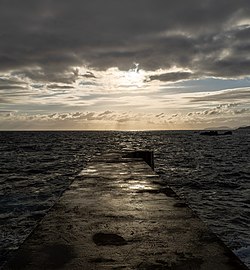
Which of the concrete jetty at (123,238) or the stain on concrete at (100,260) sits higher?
the stain on concrete at (100,260)

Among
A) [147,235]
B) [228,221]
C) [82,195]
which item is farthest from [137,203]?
[228,221]

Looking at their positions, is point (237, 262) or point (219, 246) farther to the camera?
point (219, 246)

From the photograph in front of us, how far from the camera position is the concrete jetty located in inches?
122

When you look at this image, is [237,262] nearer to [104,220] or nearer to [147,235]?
[147,235]

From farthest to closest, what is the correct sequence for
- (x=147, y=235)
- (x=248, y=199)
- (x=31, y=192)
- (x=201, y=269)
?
(x=31, y=192) < (x=248, y=199) < (x=147, y=235) < (x=201, y=269)

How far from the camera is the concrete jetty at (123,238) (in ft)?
10.2

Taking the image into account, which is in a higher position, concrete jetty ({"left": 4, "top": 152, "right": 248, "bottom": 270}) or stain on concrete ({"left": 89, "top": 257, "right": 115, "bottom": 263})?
stain on concrete ({"left": 89, "top": 257, "right": 115, "bottom": 263})

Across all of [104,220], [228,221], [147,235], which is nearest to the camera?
[147,235]

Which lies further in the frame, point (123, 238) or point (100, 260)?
point (123, 238)

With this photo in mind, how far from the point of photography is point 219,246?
3508 mm

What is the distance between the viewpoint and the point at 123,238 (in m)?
3.81

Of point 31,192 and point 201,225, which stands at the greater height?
point 201,225

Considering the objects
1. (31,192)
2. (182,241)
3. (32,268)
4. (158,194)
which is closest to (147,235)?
(182,241)

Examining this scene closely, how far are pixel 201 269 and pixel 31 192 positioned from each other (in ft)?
42.2
